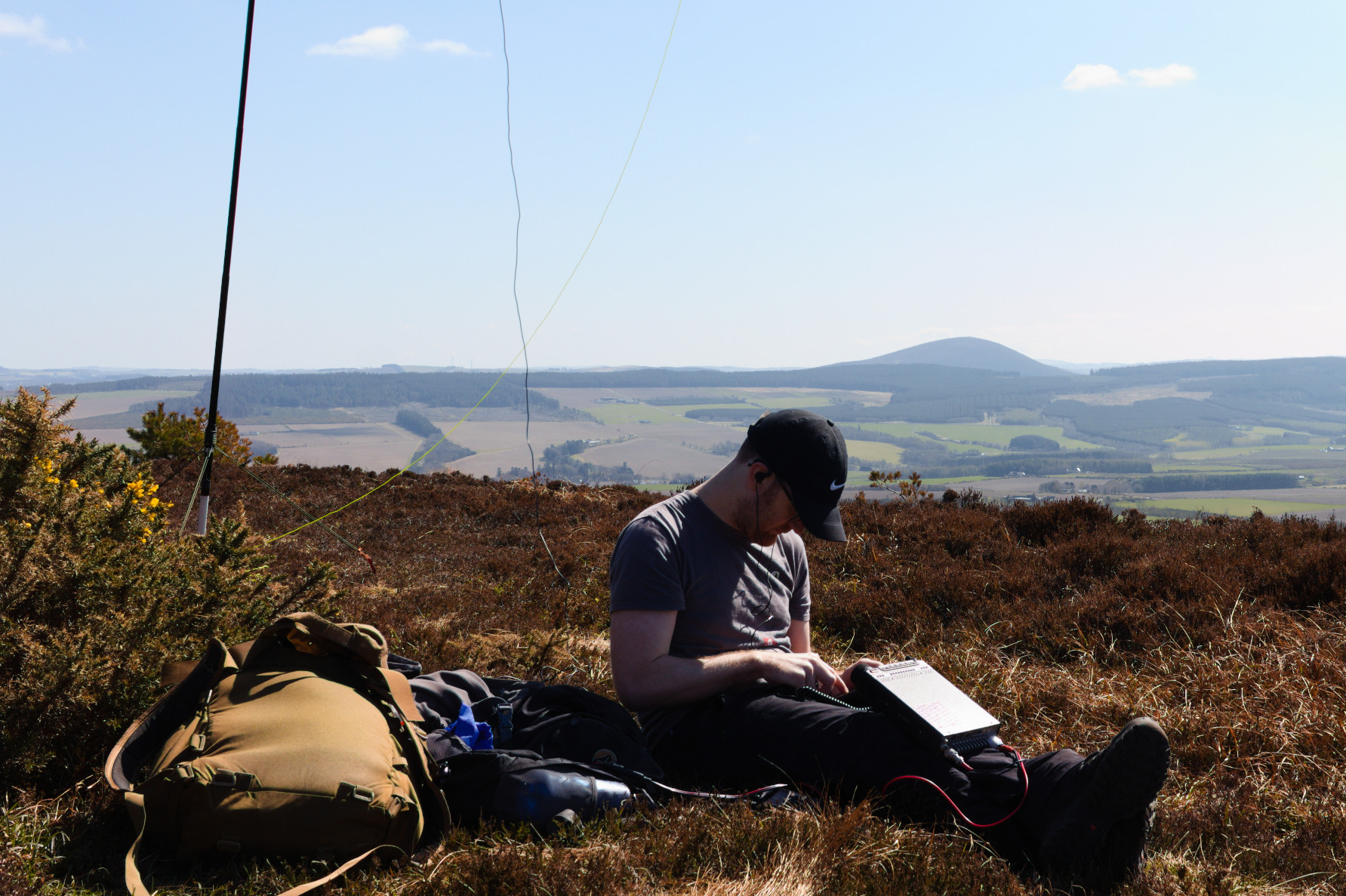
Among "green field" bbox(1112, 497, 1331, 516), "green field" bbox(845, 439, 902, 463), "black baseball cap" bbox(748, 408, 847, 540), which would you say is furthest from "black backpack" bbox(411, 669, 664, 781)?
"green field" bbox(845, 439, 902, 463)

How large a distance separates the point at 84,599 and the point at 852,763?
114 inches

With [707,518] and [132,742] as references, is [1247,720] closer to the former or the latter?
[707,518]

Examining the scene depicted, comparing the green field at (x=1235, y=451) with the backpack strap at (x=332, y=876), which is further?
the green field at (x=1235, y=451)

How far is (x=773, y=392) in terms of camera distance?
137750mm

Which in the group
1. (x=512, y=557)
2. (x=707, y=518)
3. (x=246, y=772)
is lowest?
(x=512, y=557)

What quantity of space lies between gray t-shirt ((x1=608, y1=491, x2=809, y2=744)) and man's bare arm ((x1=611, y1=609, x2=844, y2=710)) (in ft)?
0.22

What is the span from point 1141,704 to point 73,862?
4.33m

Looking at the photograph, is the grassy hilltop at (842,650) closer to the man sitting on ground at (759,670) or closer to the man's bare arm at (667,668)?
the man sitting on ground at (759,670)

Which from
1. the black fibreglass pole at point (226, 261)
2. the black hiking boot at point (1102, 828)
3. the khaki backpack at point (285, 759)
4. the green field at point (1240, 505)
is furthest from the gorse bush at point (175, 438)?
the green field at point (1240, 505)

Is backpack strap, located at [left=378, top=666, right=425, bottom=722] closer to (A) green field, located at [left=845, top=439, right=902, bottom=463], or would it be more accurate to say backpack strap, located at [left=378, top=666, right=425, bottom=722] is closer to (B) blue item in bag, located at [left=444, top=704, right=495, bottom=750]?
(B) blue item in bag, located at [left=444, top=704, right=495, bottom=750]

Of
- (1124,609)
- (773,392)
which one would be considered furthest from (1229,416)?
(1124,609)

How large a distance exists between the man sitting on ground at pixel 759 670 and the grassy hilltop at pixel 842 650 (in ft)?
0.54

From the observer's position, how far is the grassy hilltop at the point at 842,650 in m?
2.29

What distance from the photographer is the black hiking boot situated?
2.10m
